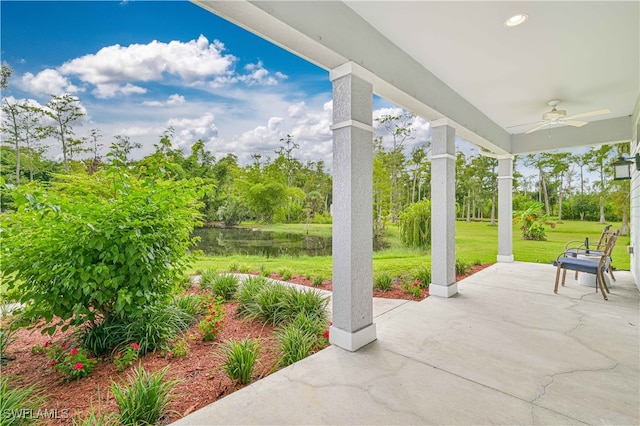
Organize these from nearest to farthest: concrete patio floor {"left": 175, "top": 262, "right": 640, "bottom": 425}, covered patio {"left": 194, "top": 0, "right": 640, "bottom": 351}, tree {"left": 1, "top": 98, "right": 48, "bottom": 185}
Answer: concrete patio floor {"left": 175, "top": 262, "right": 640, "bottom": 425}, covered patio {"left": 194, "top": 0, "right": 640, "bottom": 351}, tree {"left": 1, "top": 98, "right": 48, "bottom": 185}

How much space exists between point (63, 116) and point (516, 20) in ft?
20.7

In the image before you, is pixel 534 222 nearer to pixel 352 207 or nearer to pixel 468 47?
pixel 468 47

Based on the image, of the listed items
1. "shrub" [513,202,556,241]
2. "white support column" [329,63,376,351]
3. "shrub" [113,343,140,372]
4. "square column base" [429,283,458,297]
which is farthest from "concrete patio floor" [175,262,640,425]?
"shrub" [513,202,556,241]

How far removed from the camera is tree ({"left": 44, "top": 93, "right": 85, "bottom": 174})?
4582mm

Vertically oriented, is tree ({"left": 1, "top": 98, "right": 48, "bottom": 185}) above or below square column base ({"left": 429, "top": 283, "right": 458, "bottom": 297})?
above

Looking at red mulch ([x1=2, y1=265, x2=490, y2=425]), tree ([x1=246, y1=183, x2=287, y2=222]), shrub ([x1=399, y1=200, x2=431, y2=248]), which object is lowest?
red mulch ([x1=2, y1=265, x2=490, y2=425])

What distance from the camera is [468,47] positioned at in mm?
2943

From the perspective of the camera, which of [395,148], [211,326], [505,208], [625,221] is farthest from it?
[395,148]

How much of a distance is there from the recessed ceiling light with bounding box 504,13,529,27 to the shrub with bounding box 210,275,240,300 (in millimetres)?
4110

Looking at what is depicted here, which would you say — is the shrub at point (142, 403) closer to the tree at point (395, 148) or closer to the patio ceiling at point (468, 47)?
the patio ceiling at point (468, 47)

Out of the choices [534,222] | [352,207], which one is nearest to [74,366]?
[352,207]

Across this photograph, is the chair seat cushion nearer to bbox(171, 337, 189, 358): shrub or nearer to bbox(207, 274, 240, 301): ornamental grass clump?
bbox(207, 274, 240, 301): ornamental grass clump

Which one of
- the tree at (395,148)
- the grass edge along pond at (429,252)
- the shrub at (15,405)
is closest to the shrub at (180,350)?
the shrub at (15,405)

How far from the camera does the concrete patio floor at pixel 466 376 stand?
165 cm
